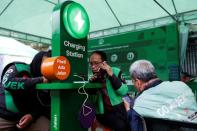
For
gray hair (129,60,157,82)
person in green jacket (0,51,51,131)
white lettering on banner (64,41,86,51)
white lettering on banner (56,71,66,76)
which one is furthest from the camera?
gray hair (129,60,157,82)

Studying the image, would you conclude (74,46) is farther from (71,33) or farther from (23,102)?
(23,102)

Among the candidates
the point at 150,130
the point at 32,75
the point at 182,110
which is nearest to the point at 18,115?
the point at 32,75

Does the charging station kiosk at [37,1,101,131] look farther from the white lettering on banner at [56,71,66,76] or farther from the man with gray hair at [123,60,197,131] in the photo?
the man with gray hair at [123,60,197,131]

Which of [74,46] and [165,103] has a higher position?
[74,46]

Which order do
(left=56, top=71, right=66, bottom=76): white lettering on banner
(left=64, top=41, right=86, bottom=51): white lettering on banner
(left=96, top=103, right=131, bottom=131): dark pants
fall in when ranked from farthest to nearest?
(left=96, top=103, right=131, bottom=131): dark pants
(left=64, top=41, right=86, bottom=51): white lettering on banner
(left=56, top=71, right=66, bottom=76): white lettering on banner

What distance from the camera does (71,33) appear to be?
1.07 m

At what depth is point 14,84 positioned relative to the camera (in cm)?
122

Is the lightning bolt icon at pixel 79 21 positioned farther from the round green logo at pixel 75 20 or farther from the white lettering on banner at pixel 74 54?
the white lettering on banner at pixel 74 54

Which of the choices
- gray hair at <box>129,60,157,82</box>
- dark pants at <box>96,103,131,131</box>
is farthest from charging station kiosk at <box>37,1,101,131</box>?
dark pants at <box>96,103,131,131</box>

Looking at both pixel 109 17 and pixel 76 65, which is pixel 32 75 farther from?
pixel 109 17

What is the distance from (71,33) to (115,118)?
1080mm

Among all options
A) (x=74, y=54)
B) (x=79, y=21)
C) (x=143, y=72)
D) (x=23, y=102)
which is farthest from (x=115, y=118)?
(x=79, y=21)

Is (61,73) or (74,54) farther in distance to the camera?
(74,54)

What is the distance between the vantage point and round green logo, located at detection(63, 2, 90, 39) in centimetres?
105
